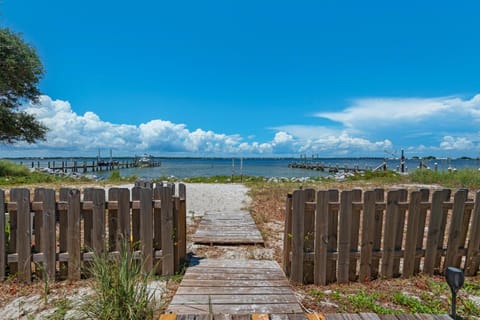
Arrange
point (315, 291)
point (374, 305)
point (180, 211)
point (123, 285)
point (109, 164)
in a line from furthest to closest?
point (109, 164) → point (180, 211) → point (315, 291) → point (374, 305) → point (123, 285)

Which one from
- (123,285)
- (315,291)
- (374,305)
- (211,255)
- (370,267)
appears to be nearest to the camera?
(123,285)

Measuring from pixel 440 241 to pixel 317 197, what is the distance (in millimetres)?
1651

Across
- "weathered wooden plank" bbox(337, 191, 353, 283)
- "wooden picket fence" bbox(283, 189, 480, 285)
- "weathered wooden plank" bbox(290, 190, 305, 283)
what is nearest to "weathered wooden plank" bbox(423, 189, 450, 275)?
"wooden picket fence" bbox(283, 189, 480, 285)

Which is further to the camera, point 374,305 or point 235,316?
point 374,305

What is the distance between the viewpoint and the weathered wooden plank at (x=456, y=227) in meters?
3.10

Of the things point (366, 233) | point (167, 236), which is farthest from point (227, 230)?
point (366, 233)

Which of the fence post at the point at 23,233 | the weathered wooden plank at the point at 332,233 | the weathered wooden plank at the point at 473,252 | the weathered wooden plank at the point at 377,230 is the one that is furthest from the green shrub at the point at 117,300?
the weathered wooden plank at the point at 473,252

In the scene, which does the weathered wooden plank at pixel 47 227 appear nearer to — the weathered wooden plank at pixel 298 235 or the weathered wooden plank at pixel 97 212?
the weathered wooden plank at pixel 97 212

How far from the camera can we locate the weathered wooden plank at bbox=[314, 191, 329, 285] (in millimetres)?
2938

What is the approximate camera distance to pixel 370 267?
3.06 m

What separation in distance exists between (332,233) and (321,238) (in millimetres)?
143

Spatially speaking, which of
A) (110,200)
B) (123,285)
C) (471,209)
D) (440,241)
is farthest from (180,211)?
(471,209)

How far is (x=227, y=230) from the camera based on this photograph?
200 inches

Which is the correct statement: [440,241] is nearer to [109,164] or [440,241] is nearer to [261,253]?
[261,253]
